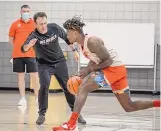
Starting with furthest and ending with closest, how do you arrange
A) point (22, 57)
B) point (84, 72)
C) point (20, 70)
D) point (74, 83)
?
point (22, 57) → point (20, 70) → point (74, 83) → point (84, 72)

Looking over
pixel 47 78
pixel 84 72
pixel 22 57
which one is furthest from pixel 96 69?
pixel 22 57

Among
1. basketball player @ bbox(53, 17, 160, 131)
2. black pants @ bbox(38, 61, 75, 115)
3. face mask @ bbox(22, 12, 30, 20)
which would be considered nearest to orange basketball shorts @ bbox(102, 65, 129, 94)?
basketball player @ bbox(53, 17, 160, 131)

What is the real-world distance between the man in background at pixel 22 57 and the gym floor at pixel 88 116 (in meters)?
0.45

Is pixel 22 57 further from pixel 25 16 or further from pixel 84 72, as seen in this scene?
pixel 84 72

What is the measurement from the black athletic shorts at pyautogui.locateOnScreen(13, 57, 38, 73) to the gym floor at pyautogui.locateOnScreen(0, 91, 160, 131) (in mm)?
746

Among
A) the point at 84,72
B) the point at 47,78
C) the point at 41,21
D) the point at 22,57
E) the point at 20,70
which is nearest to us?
the point at 84,72

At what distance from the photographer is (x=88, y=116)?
7.82 meters

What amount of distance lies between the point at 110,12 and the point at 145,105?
19.8ft

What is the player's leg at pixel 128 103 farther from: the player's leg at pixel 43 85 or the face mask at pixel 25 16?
the face mask at pixel 25 16

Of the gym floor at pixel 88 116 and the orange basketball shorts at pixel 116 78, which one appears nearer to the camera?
the orange basketball shorts at pixel 116 78

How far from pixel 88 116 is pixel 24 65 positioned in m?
2.45

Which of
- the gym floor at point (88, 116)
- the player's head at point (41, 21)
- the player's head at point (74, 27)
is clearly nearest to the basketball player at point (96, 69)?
the player's head at point (74, 27)

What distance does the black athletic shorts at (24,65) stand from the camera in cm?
950

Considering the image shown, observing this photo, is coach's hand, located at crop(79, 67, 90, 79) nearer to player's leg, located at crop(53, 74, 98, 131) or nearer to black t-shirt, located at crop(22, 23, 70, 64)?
player's leg, located at crop(53, 74, 98, 131)
